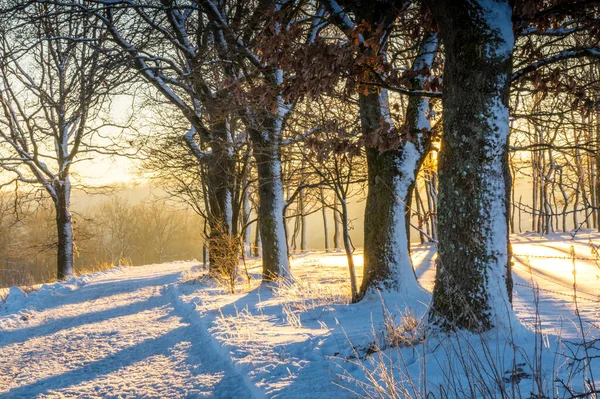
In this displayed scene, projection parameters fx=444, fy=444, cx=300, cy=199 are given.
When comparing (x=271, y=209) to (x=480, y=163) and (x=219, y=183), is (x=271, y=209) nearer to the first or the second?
Answer: (x=219, y=183)

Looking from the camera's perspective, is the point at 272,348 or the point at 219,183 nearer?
the point at 272,348

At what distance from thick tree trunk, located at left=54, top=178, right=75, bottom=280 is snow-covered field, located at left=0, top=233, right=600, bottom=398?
7.73m

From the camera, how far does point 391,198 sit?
22.8 feet

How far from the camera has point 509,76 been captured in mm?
4379

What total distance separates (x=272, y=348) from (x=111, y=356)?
7.08 ft

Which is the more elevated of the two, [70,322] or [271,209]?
[271,209]

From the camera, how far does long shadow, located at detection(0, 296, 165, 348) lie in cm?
690

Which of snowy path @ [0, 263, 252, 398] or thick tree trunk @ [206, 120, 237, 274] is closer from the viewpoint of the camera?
snowy path @ [0, 263, 252, 398]

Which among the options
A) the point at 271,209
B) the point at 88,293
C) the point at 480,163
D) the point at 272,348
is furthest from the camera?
the point at 88,293

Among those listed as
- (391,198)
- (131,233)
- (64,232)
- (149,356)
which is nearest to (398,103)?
(391,198)

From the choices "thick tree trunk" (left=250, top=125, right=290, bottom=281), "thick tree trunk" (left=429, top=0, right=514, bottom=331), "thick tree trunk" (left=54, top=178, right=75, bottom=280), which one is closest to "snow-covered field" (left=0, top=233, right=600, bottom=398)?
"thick tree trunk" (left=429, top=0, right=514, bottom=331)

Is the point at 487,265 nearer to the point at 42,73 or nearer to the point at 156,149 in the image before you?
the point at 156,149

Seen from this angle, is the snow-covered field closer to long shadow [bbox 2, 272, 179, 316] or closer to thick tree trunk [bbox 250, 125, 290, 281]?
long shadow [bbox 2, 272, 179, 316]

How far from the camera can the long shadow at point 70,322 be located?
690 centimetres
